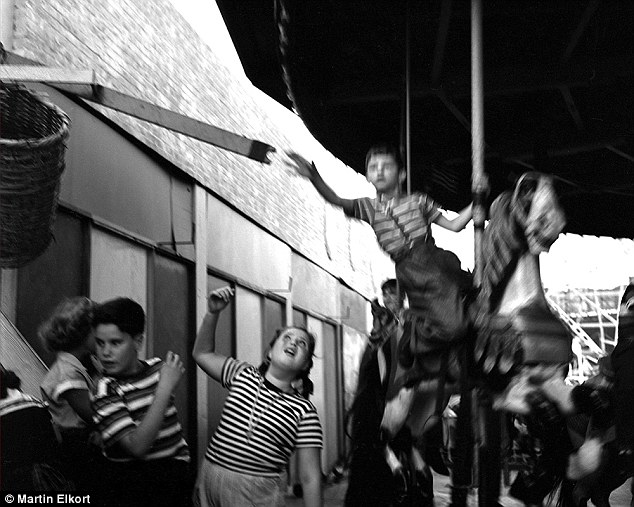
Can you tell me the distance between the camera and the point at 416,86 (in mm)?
2672

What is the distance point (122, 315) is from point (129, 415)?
376 mm

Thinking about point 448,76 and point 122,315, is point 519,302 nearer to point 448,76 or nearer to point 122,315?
point 448,76

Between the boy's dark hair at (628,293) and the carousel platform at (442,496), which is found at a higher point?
the boy's dark hair at (628,293)

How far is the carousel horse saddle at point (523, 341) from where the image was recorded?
1924mm

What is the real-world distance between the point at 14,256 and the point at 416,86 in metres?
1.44

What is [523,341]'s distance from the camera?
193 centimetres

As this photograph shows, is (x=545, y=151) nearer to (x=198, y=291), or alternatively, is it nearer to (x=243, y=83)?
(x=243, y=83)

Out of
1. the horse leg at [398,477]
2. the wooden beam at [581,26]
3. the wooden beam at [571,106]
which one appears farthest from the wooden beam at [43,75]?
the wooden beam at [571,106]

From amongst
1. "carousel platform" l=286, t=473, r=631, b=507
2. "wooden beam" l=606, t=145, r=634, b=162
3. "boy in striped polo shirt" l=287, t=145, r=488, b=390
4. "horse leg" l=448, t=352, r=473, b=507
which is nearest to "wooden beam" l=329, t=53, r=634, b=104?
"boy in striped polo shirt" l=287, t=145, r=488, b=390

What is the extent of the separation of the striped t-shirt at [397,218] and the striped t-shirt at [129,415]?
78 cm

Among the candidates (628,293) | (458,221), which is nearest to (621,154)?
(628,293)

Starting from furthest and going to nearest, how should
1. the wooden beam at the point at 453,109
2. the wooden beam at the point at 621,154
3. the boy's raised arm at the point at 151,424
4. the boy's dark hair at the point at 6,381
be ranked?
the wooden beam at the point at 621,154 < the wooden beam at the point at 453,109 < the boy's dark hair at the point at 6,381 < the boy's raised arm at the point at 151,424

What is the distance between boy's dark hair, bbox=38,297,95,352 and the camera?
90.5 inches

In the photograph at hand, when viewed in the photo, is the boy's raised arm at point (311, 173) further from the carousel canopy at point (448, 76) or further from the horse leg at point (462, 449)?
the horse leg at point (462, 449)
